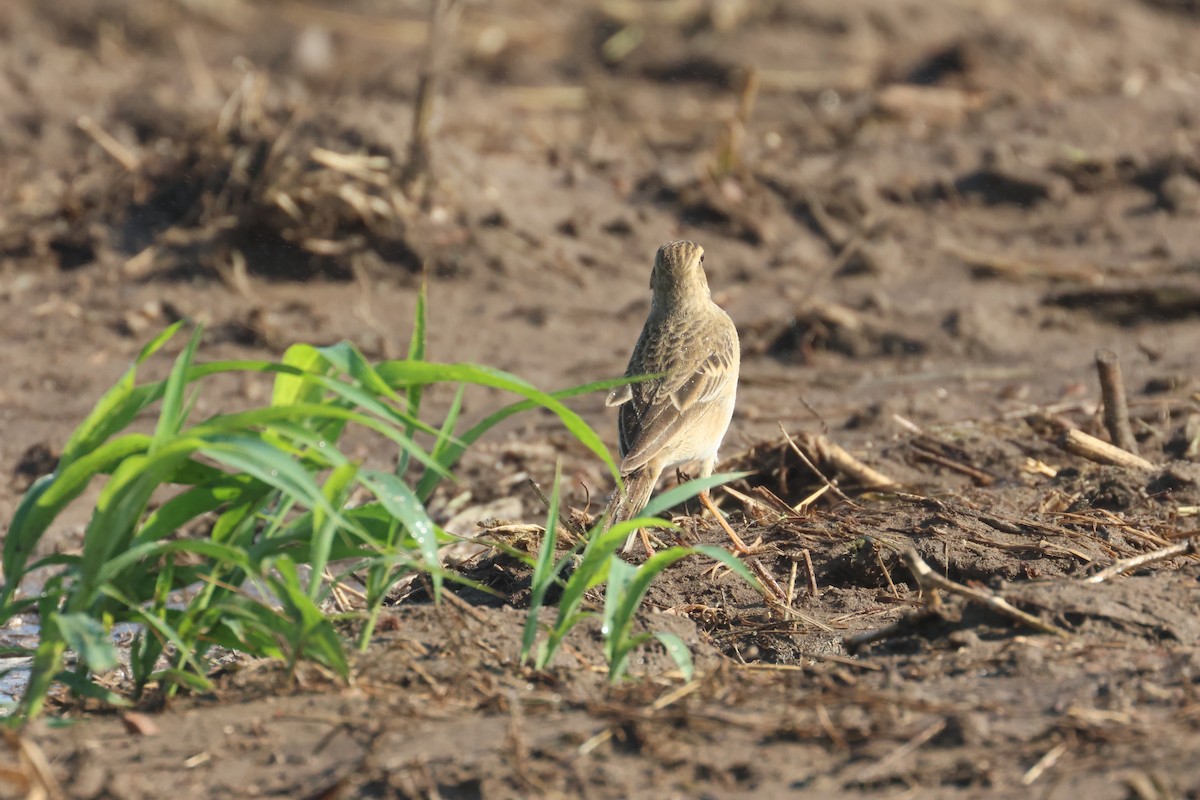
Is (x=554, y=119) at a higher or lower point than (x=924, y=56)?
lower

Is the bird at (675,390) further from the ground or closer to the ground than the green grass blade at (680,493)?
closer to the ground

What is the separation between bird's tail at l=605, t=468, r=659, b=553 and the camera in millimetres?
6064

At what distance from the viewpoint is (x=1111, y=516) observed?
6.21 metres

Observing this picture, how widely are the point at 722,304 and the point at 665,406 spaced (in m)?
4.13

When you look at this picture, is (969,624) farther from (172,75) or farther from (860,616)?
(172,75)

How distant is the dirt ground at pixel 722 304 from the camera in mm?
4191

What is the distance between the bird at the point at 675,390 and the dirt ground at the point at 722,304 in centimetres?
31

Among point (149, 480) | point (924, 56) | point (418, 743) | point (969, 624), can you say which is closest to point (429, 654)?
point (418, 743)

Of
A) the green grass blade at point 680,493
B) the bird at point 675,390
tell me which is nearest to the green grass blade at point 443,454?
the green grass blade at point 680,493

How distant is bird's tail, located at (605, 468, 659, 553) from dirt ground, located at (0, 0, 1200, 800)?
23 cm

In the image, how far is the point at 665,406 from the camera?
22.6ft

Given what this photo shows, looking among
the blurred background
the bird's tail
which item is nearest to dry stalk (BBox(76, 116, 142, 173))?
the blurred background

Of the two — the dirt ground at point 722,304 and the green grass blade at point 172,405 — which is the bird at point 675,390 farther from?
the green grass blade at point 172,405

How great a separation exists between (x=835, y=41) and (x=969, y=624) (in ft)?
39.7
